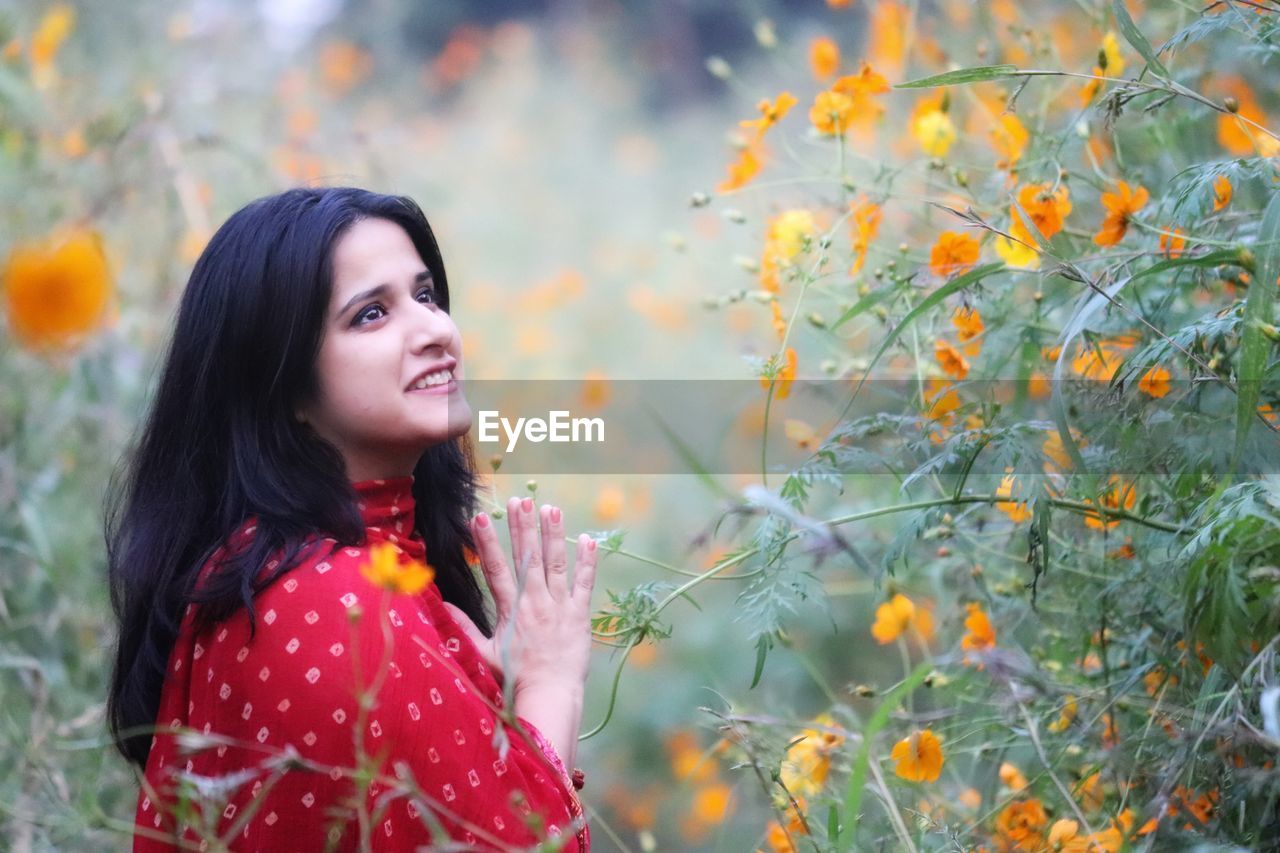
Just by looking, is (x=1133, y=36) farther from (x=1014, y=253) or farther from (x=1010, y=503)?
(x=1010, y=503)

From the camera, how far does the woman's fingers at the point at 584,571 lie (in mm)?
1199

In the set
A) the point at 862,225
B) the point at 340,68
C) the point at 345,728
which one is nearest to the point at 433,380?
the point at 345,728

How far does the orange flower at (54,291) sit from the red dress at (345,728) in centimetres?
104

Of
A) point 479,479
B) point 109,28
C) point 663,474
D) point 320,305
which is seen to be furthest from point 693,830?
point 109,28

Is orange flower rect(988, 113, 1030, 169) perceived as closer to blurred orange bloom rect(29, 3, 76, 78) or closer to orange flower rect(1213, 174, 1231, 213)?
orange flower rect(1213, 174, 1231, 213)

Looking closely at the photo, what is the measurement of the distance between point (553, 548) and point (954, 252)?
19.3 inches

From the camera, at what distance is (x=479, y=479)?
1.67 meters

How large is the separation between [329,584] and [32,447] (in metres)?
1.36

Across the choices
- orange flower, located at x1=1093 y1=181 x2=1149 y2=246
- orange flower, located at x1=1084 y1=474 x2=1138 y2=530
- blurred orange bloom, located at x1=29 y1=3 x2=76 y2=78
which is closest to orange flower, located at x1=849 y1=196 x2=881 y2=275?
orange flower, located at x1=1093 y1=181 x2=1149 y2=246

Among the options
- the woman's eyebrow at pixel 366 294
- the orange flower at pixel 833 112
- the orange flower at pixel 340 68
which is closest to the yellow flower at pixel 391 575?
the woman's eyebrow at pixel 366 294

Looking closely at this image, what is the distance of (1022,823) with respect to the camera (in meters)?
1.29

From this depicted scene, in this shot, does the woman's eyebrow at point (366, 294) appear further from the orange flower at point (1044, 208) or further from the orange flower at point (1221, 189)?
the orange flower at point (1221, 189)

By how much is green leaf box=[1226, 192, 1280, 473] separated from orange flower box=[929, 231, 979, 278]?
1.03ft

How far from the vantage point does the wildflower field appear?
3.56 ft
